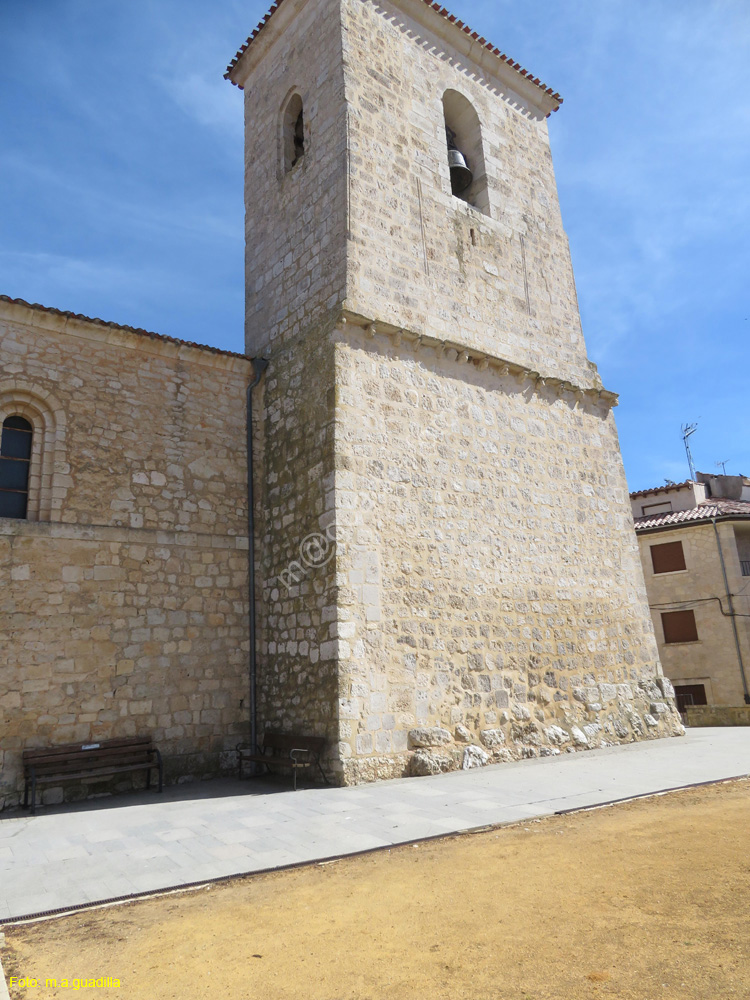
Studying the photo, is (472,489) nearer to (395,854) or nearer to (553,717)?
(553,717)

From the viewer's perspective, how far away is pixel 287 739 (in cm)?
765

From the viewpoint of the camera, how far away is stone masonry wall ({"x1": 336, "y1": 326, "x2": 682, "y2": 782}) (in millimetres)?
7656

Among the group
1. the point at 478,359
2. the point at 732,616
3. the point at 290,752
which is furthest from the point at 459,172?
the point at 732,616

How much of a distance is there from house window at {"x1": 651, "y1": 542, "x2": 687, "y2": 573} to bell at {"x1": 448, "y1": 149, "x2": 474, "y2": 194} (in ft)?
46.1

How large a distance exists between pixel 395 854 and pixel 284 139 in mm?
10500

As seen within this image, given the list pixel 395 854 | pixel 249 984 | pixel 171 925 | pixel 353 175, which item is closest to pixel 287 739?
pixel 395 854

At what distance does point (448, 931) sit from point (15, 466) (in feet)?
23.2

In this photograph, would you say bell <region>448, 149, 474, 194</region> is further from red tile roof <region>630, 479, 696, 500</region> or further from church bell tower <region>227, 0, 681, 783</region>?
red tile roof <region>630, 479, 696, 500</region>

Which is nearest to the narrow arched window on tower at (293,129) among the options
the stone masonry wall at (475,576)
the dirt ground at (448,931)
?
the stone masonry wall at (475,576)

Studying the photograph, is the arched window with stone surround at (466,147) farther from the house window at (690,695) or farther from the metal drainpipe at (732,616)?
the house window at (690,695)

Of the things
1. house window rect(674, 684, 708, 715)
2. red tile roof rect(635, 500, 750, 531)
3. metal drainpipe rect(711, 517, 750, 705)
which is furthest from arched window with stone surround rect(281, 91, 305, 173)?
house window rect(674, 684, 708, 715)

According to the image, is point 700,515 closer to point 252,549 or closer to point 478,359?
point 478,359

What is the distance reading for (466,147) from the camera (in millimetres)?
11586

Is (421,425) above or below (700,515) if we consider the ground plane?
below
